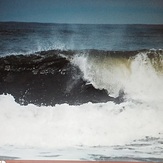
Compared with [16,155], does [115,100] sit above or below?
above

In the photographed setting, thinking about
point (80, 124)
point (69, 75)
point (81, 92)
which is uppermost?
point (69, 75)

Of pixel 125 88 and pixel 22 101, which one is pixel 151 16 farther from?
pixel 22 101

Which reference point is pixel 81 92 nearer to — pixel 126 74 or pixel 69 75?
pixel 69 75

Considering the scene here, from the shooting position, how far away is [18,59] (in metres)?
2.51

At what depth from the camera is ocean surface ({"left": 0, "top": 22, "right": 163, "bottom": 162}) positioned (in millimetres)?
2441

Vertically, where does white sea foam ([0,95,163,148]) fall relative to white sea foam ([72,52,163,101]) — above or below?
below

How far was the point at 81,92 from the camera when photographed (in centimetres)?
248

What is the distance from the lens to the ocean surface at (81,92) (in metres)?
2.44

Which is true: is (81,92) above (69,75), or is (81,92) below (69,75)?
below

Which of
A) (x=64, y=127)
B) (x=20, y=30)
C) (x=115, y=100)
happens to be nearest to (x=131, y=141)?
(x=115, y=100)

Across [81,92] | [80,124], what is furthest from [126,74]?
[80,124]

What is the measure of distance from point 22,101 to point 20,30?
0.45 m

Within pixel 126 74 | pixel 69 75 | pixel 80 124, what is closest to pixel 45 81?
pixel 69 75

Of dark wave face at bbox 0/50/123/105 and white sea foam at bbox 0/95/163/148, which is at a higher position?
dark wave face at bbox 0/50/123/105
